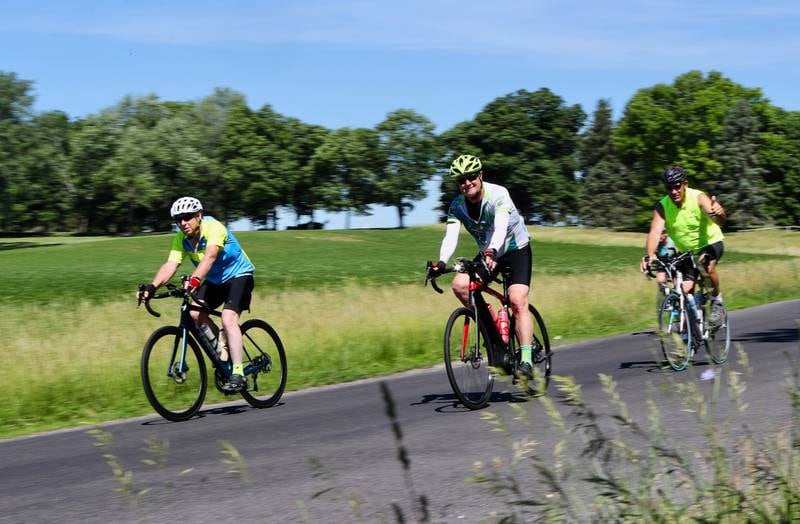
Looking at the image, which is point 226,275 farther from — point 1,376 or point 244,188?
point 244,188

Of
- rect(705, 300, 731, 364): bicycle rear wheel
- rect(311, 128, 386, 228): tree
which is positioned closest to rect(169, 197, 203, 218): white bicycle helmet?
rect(705, 300, 731, 364): bicycle rear wheel

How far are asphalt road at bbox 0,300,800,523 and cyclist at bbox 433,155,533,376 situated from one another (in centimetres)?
84

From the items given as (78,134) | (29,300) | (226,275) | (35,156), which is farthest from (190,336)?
(78,134)

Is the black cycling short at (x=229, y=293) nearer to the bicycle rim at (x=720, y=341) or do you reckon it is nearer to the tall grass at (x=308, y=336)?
the tall grass at (x=308, y=336)

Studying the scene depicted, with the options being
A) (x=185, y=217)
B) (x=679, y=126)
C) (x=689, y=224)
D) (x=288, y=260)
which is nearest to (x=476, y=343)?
(x=185, y=217)

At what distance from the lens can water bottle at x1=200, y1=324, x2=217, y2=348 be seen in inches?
381

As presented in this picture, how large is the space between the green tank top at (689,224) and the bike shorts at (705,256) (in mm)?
100

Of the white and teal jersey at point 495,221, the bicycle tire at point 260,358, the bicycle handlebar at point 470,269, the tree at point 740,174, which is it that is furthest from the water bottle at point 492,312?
the tree at point 740,174

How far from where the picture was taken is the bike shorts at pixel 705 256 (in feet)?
36.8

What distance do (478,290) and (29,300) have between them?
2621 centimetres

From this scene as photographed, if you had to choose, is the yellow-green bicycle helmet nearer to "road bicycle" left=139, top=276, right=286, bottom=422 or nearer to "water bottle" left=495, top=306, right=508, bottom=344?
"water bottle" left=495, top=306, right=508, bottom=344

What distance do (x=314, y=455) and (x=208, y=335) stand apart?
3.20 metres

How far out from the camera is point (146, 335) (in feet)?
47.7

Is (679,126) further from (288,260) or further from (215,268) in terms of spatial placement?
(215,268)
